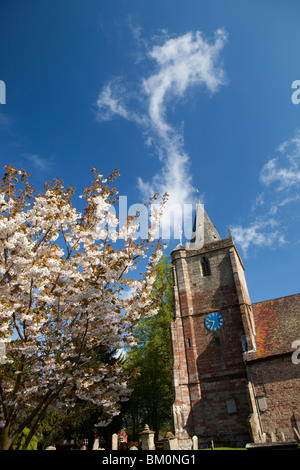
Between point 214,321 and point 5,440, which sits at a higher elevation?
point 214,321

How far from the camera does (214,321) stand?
78.8ft

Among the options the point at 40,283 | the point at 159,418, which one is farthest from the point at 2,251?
the point at 159,418

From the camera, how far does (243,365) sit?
21672mm

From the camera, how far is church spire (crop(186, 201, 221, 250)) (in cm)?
2895

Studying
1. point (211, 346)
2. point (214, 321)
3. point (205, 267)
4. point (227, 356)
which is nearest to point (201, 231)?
point (205, 267)

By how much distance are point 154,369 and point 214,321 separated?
1010 cm

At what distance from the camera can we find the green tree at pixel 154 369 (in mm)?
29469

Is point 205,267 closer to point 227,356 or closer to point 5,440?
point 227,356

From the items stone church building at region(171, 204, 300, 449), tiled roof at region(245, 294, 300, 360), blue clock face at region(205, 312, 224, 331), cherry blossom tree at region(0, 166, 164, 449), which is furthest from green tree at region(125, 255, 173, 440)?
cherry blossom tree at region(0, 166, 164, 449)

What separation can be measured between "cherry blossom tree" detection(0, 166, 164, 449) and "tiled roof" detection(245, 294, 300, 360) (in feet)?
50.1

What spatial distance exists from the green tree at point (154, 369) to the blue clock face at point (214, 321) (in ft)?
20.9

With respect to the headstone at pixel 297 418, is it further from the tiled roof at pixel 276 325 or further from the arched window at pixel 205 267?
the arched window at pixel 205 267

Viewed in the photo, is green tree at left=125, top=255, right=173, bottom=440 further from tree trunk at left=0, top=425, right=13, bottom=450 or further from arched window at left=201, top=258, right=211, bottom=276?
tree trunk at left=0, top=425, right=13, bottom=450

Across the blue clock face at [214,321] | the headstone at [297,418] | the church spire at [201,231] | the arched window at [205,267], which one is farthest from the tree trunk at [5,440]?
the church spire at [201,231]
